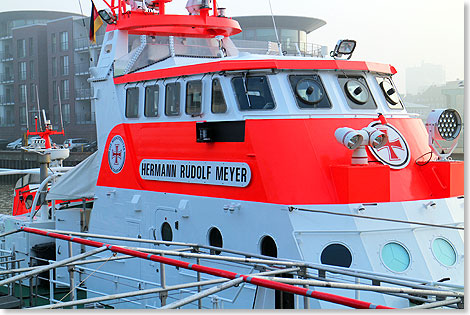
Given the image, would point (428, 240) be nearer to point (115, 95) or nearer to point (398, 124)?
point (398, 124)

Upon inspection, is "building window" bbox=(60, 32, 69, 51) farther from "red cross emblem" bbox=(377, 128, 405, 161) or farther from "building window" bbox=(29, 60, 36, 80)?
"red cross emblem" bbox=(377, 128, 405, 161)

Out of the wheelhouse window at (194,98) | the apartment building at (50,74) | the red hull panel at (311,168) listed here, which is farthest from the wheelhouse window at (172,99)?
the apartment building at (50,74)

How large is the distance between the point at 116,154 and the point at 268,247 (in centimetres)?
376

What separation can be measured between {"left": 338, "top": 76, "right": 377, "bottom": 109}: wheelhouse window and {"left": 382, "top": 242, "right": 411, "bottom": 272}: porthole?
6.99 ft

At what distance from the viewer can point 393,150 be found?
Answer: 8516mm

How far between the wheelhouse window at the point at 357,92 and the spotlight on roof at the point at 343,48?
1.83 ft

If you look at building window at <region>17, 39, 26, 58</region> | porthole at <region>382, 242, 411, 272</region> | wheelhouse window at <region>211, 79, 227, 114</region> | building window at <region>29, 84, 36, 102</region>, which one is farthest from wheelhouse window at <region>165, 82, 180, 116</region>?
building window at <region>17, 39, 26, 58</region>

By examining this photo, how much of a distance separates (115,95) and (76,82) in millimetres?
35906

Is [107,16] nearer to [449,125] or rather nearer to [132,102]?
[132,102]

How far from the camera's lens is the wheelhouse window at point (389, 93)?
9.20 metres

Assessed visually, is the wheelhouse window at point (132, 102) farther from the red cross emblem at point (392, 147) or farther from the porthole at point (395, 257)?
the porthole at point (395, 257)

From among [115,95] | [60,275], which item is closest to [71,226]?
[60,275]

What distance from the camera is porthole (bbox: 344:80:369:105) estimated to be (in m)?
8.82

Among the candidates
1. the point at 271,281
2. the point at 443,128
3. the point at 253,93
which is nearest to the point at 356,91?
the point at 443,128
